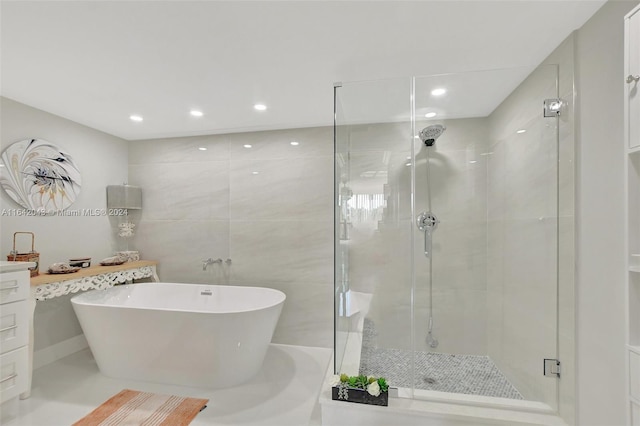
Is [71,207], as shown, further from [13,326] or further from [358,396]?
[358,396]

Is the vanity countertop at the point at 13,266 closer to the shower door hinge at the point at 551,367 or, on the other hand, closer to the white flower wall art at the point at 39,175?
the white flower wall art at the point at 39,175

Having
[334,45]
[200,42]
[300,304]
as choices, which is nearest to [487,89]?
[334,45]

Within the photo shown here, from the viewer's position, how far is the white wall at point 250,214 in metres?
3.16

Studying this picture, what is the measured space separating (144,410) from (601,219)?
9.86 ft

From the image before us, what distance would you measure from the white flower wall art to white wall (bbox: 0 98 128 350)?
63 mm

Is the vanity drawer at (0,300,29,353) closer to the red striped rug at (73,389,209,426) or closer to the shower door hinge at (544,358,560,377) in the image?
the red striped rug at (73,389,209,426)

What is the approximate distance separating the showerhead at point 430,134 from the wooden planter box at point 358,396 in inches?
68.7

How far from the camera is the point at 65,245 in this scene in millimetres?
2922

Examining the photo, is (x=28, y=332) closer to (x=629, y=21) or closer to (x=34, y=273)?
(x=34, y=273)

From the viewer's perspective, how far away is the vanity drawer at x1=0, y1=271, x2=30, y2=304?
1980 mm

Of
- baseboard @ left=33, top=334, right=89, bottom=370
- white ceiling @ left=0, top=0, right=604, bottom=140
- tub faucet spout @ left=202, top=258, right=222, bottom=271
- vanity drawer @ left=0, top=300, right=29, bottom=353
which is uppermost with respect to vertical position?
white ceiling @ left=0, top=0, right=604, bottom=140

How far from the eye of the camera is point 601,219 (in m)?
1.40

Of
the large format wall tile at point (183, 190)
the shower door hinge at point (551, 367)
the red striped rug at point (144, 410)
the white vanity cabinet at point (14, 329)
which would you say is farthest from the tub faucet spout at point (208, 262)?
the shower door hinge at point (551, 367)

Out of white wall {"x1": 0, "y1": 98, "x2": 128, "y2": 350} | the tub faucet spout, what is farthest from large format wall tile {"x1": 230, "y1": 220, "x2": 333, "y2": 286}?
white wall {"x1": 0, "y1": 98, "x2": 128, "y2": 350}
